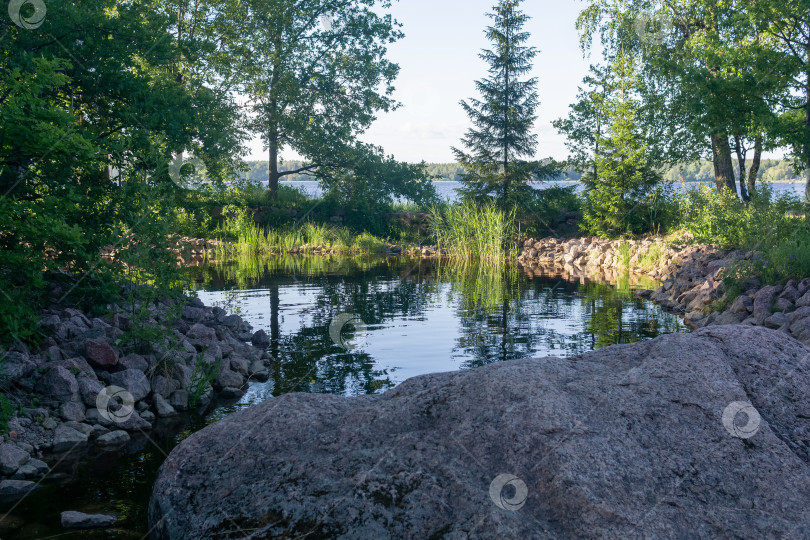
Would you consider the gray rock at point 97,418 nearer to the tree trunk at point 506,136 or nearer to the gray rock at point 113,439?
the gray rock at point 113,439

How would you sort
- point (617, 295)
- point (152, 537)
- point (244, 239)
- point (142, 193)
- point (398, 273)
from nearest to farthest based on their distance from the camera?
point (152, 537) → point (142, 193) → point (617, 295) → point (398, 273) → point (244, 239)

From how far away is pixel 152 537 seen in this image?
4.18 m

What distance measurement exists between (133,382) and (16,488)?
6.99ft

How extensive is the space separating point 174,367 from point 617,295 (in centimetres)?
1200

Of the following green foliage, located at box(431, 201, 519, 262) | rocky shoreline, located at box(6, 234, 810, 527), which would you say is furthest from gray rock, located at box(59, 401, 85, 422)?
green foliage, located at box(431, 201, 519, 262)

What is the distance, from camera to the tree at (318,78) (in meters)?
28.4

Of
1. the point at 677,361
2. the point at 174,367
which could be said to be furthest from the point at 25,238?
the point at 677,361

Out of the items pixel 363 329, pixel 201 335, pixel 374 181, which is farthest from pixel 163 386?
pixel 374 181

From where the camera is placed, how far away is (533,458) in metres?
3.60

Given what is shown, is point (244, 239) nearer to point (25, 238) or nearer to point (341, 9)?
point (341, 9)

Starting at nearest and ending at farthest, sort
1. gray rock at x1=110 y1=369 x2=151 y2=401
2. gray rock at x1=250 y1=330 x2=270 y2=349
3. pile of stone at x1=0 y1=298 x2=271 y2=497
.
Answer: pile of stone at x1=0 y1=298 x2=271 y2=497, gray rock at x1=110 y1=369 x2=151 y2=401, gray rock at x1=250 y1=330 x2=270 y2=349

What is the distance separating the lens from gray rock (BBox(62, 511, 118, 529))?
4824 millimetres

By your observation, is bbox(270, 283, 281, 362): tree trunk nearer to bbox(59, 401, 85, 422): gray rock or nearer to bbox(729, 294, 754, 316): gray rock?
bbox(59, 401, 85, 422): gray rock

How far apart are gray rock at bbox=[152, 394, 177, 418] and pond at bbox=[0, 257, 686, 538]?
268 millimetres
